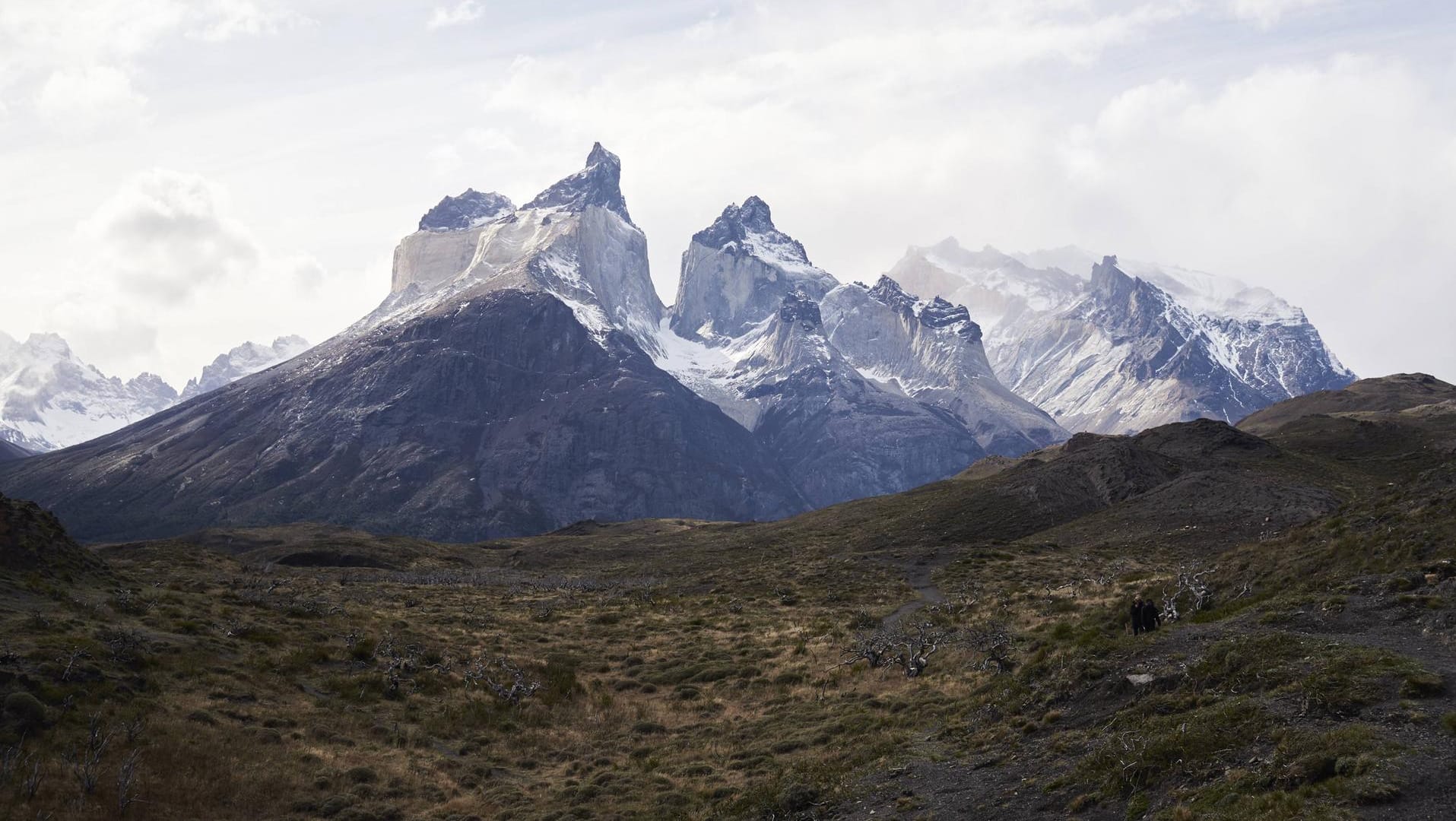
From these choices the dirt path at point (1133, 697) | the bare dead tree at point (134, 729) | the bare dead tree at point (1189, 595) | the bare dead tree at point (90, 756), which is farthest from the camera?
the bare dead tree at point (1189, 595)

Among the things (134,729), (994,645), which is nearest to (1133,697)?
(994,645)

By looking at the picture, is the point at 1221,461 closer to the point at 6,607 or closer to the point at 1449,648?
the point at 1449,648

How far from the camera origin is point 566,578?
394ft

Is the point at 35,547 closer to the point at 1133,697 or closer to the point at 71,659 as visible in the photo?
the point at 71,659

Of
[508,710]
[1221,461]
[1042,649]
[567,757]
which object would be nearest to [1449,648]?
[1042,649]

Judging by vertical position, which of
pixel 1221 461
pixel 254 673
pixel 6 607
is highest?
pixel 6 607

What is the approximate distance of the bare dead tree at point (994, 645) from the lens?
128 ft

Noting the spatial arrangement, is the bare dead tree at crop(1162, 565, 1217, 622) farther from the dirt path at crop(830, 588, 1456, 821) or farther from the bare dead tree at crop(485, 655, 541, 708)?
the bare dead tree at crop(485, 655, 541, 708)

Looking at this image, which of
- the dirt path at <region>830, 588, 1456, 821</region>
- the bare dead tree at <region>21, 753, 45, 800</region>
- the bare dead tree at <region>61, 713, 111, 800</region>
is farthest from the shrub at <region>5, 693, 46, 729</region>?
the dirt path at <region>830, 588, 1456, 821</region>

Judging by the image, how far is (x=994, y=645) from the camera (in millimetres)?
42844

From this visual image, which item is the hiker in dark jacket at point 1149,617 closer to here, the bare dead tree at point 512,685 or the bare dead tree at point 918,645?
the bare dead tree at point 918,645

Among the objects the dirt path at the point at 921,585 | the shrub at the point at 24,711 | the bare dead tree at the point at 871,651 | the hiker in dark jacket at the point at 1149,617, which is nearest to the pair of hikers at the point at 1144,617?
the hiker in dark jacket at the point at 1149,617

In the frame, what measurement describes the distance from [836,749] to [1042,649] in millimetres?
9799

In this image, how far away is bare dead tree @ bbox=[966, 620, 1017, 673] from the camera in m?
38.9
